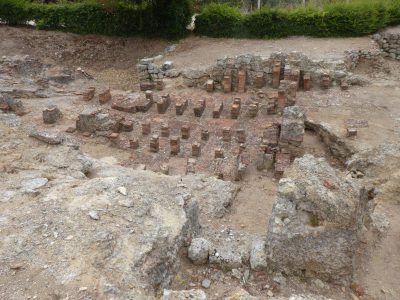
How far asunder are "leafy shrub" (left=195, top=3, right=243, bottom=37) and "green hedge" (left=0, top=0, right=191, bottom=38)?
88 cm

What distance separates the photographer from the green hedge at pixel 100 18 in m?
20.1

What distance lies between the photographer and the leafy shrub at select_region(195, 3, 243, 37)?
19.5m

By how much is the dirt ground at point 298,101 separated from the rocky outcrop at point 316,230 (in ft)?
0.83

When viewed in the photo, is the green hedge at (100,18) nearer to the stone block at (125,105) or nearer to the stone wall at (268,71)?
the stone wall at (268,71)

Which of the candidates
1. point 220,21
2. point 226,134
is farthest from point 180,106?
point 220,21

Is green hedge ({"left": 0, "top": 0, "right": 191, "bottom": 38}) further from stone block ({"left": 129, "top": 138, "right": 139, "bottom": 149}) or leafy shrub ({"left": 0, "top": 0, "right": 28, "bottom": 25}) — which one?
stone block ({"left": 129, "top": 138, "right": 139, "bottom": 149})

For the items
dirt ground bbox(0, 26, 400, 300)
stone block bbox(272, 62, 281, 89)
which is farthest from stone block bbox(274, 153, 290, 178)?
stone block bbox(272, 62, 281, 89)

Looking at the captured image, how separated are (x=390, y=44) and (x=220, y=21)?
763 centimetres

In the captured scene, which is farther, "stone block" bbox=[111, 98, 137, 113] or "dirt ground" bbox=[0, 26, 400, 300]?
"stone block" bbox=[111, 98, 137, 113]

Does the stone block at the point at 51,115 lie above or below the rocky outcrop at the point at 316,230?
below

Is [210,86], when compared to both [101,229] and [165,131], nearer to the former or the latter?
[165,131]

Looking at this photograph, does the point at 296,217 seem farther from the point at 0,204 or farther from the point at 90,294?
the point at 0,204

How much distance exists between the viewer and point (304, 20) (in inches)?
738

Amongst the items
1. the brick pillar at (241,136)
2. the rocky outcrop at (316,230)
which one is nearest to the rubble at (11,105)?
the brick pillar at (241,136)
